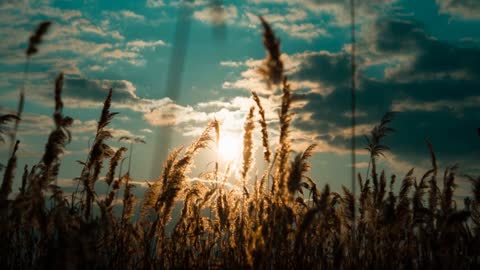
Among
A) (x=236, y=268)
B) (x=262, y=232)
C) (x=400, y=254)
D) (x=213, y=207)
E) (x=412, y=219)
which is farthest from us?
(x=213, y=207)

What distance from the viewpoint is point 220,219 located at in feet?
16.9

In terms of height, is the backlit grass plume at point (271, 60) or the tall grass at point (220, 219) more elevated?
the backlit grass plume at point (271, 60)

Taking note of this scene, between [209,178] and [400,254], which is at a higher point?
[209,178]

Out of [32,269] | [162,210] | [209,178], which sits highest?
[209,178]

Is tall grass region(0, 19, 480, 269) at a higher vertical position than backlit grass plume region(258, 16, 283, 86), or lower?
lower

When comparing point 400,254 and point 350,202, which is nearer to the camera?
point 350,202

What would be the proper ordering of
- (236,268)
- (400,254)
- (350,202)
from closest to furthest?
(236,268), (350,202), (400,254)

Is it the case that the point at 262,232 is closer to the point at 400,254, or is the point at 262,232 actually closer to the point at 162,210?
the point at 162,210

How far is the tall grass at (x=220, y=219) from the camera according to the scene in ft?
12.9

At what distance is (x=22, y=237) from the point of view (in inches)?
209

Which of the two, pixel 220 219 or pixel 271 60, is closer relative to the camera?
pixel 271 60

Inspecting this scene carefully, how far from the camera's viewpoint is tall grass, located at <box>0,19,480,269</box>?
394 cm

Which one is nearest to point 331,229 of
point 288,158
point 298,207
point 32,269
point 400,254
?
point 298,207

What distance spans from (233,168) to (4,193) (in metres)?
2.63
